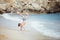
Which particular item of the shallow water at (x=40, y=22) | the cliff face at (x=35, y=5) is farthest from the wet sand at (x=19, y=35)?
the cliff face at (x=35, y=5)

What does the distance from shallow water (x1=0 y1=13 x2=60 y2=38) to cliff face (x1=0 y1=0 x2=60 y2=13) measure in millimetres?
73

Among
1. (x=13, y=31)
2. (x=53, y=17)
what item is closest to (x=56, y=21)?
(x=53, y=17)

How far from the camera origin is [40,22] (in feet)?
6.70

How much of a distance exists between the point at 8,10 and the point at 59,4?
622mm

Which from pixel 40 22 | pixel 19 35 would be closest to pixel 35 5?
pixel 40 22

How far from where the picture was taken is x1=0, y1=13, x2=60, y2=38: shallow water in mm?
2010

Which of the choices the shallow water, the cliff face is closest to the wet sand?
the shallow water

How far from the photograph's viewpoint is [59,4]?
80.2 inches

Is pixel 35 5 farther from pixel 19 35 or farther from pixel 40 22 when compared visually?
pixel 19 35

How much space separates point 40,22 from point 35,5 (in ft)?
0.71

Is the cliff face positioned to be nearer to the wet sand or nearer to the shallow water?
the shallow water

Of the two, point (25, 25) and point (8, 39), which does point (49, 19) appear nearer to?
point (25, 25)

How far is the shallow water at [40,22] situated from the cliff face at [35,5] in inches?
2.9

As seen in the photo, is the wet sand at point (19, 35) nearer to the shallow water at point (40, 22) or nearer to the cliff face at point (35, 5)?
the shallow water at point (40, 22)
